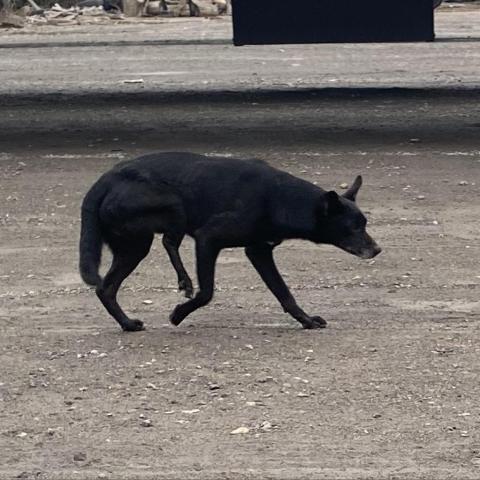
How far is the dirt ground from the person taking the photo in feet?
Answer: 20.1

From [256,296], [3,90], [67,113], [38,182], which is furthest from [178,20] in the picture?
[256,296]

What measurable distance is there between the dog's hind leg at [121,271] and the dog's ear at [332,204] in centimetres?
96

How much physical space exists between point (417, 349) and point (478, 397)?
84cm

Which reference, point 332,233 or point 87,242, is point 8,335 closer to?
point 87,242

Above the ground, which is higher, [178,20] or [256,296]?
[256,296]

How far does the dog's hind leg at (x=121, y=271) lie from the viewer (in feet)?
26.7

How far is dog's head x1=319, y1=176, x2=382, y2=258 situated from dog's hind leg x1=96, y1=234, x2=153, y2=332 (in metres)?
0.94

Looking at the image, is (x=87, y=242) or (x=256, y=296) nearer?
(x=87, y=242)

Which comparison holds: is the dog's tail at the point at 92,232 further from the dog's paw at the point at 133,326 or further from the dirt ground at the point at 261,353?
the dirt ground at the point at 261,353

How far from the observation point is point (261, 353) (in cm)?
764

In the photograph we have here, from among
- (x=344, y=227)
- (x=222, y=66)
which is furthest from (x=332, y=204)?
(x=222, y=66)

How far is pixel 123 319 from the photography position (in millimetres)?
8125

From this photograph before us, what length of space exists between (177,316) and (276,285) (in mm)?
553

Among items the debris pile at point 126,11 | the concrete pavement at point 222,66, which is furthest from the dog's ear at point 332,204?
the debris pile at point 126,11
